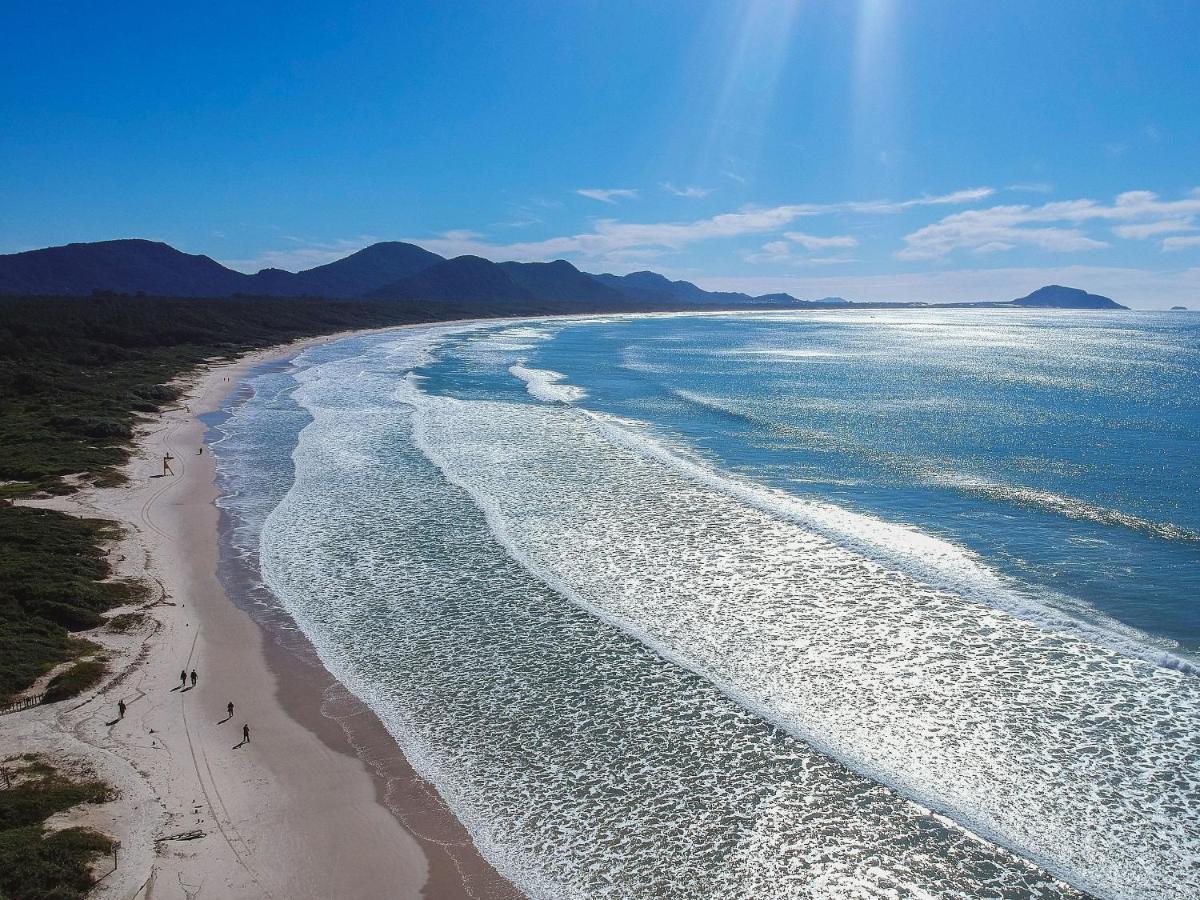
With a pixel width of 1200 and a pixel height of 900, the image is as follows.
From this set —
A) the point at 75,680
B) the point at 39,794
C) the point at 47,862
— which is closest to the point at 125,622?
the point at 75,680

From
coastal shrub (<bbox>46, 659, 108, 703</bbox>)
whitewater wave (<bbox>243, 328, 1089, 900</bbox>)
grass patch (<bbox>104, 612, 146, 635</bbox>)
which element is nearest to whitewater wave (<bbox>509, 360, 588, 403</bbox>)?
whitewater wave (<bbox>243, 328, 1089, 900</bbox>)

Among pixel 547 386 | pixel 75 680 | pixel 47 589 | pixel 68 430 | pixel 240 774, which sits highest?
pixel 68 430

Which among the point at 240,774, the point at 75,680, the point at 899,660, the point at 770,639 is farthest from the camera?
the point at 770,639

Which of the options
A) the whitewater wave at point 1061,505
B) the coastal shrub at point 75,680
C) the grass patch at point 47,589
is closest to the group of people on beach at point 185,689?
the coastal shrub at point 75,680

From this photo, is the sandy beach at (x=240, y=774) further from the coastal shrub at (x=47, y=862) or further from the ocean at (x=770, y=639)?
the ocean at (x=770, y=639)

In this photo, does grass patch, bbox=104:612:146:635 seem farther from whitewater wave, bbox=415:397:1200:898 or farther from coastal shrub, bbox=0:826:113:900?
whitewater wave, bbox=415:397:1200:898

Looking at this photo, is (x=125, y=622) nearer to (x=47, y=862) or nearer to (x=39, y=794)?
(x=39, y=794)
